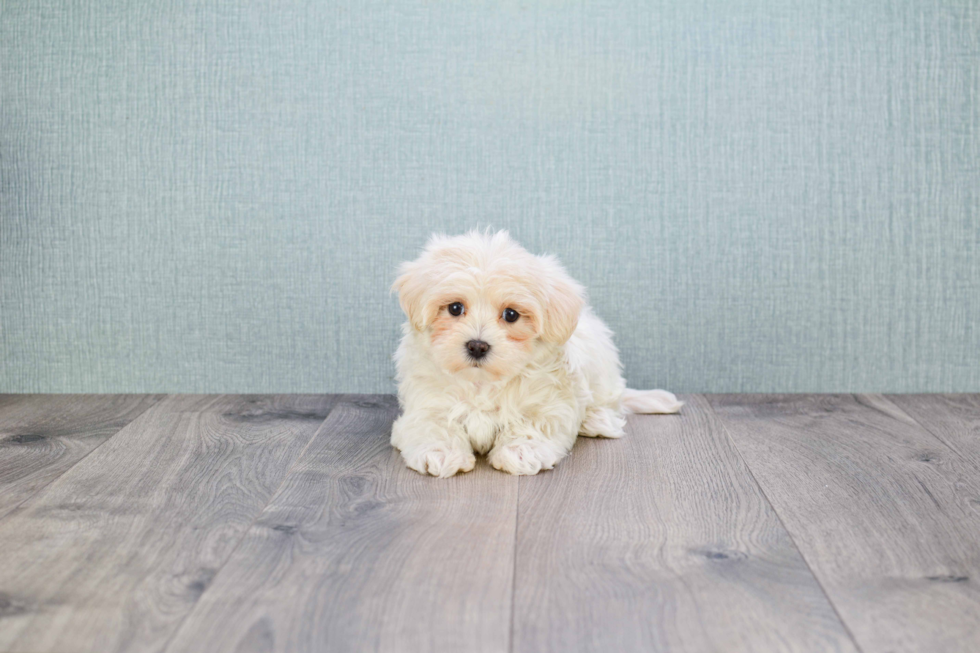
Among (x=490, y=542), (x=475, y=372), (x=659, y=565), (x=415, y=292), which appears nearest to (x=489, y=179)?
(x=415, y=292)

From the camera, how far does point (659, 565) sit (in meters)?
1.32

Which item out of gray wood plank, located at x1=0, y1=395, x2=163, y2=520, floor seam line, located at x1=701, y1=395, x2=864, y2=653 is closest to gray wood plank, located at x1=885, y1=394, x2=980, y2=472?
floor seam line, located at x1=701, y1=395, x2=864, y2=653

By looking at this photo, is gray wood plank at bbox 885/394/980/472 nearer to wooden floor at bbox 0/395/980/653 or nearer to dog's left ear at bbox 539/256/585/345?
wooden floor at bbox 0/395/980/653

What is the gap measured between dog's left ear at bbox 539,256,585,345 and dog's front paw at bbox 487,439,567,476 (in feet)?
0.81

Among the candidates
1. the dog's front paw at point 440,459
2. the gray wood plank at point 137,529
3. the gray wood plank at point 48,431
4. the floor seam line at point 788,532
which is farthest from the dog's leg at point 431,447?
the gray wood plank at point 48,431

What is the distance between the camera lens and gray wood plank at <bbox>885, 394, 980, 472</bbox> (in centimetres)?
204

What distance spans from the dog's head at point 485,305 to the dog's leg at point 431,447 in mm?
163

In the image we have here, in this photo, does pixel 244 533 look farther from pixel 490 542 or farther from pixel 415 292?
pixel 415 292

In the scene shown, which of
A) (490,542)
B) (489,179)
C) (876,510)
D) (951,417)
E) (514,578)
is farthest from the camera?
(489,179)

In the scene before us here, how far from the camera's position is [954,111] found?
2492 millimetres

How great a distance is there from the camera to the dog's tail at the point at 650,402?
2.35 meters

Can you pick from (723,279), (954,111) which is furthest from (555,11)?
(954,111)

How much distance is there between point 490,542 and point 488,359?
481 millimetres

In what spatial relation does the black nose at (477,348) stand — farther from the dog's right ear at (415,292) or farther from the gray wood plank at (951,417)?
the gray wood plank at (951,417)
